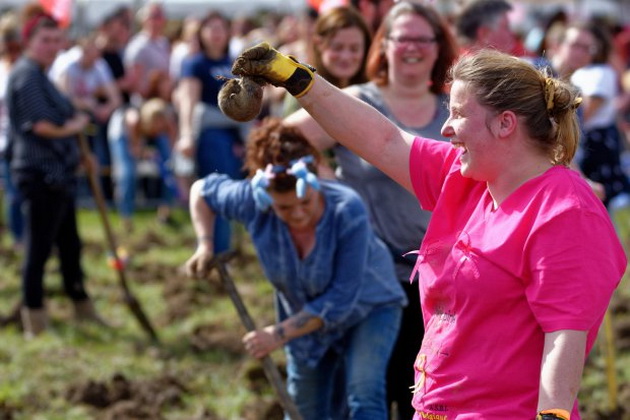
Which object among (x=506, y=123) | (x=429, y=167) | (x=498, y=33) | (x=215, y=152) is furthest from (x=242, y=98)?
(x=215, y=152)

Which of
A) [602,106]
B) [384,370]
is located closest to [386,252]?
[384,370]

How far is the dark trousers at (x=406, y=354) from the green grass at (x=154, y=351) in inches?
45.0

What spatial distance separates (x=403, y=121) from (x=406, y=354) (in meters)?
0.97

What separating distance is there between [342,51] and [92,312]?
3255 mm

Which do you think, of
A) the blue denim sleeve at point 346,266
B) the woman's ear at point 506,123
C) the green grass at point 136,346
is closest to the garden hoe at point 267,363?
the blue denim sleeve at point 346,266

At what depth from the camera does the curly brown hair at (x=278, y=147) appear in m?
4.24

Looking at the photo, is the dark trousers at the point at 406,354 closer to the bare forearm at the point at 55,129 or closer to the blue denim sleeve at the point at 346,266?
the blue denim sleeve at the point at 346,266

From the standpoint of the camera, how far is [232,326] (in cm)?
746

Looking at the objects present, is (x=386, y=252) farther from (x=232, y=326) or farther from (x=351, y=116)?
(x=232, y=326)

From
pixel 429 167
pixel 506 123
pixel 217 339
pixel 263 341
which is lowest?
pixel 217 339

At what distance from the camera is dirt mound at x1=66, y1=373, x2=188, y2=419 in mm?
5695

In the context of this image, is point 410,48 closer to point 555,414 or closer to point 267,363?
point 267,363

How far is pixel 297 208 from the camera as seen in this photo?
4.19 meters

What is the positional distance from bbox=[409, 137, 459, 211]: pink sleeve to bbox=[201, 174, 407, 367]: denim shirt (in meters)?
1.19
